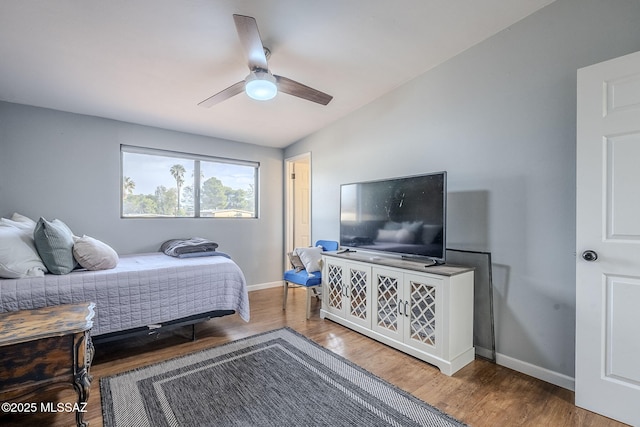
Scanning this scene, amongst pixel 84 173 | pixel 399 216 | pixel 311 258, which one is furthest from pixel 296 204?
pixel 84 173

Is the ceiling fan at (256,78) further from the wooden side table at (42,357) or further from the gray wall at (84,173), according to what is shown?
the wooden side table at (42,357)

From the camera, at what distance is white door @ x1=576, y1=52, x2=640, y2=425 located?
5.05ft

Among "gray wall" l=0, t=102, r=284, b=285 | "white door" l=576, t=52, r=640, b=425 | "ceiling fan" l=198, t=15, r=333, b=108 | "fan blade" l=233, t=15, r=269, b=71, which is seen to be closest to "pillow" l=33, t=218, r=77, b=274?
"gray wall" l=0, t=102, r=284, b=285

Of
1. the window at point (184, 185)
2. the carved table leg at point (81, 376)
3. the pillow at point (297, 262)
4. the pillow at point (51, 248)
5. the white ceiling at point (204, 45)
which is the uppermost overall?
the white ceiling at point (204, 45)

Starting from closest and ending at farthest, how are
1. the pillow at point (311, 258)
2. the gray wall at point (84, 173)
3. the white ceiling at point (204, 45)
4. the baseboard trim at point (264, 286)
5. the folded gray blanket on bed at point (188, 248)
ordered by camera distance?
the white ceiling at point (204, 45), the gray wall at point (84, 173), the folded gray blanket on bed at point (188, 248), the pillow at point (311, 258), the baseboard trim at point (264, 286)

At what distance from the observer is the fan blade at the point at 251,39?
160 cm

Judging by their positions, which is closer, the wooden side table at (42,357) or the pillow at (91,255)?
the wooden side table at (42,357)

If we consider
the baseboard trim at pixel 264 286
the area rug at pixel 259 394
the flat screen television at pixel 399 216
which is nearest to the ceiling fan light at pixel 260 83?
the flat screen television at pixel 399 216

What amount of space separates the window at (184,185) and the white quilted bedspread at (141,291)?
101 centimetres

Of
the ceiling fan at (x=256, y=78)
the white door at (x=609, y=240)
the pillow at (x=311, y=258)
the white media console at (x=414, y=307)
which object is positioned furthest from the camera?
the pillow at (x=311, y=258)

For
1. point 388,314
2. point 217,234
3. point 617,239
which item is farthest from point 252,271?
point 617,239

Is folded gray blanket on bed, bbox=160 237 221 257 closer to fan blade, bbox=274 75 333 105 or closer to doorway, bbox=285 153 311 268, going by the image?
doorway, bbox=285 153 311 268

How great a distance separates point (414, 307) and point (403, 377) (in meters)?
0.52

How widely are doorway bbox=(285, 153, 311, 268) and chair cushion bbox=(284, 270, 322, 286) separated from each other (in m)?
1.36
